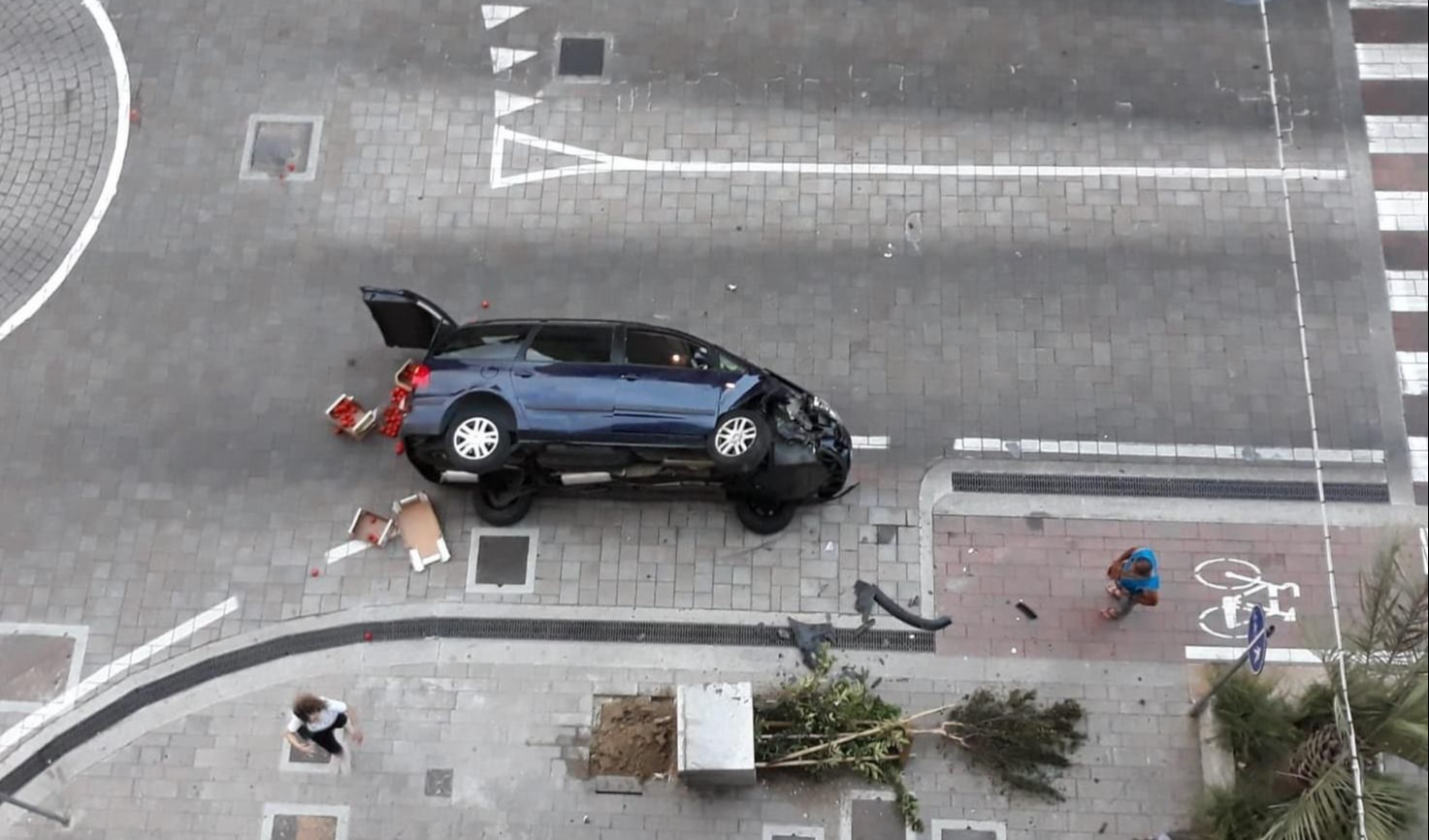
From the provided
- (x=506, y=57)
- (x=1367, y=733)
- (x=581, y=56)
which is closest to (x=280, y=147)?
(x=506, y=57)

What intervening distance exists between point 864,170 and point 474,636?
25.1 ft

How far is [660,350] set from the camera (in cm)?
1206

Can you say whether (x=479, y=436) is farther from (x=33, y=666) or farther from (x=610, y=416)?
(x=33, y=666)

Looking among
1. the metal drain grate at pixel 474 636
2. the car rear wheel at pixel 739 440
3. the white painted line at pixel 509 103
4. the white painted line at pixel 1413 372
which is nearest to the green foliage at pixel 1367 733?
the metal drain grate at pixel 474 636

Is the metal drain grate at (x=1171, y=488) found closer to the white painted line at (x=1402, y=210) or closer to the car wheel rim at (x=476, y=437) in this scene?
the white painted line at (x=1402, y=210)

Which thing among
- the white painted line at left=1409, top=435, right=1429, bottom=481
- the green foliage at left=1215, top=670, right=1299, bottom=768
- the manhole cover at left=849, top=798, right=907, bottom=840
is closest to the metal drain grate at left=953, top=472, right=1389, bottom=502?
the white painted line at left=1409, top=435, right=1429, bottom=481

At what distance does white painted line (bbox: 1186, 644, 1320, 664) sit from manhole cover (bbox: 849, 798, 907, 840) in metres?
3.80

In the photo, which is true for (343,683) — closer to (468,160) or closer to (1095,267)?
(468,160)

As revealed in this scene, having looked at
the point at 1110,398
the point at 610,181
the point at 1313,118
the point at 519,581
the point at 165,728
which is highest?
the point at 1313,118

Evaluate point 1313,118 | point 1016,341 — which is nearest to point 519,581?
point 1016,341

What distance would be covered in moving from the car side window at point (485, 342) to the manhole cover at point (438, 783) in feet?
15.0

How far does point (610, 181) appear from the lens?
14109 mm

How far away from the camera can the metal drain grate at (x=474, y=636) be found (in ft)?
40.1

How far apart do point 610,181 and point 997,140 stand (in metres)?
5.14
